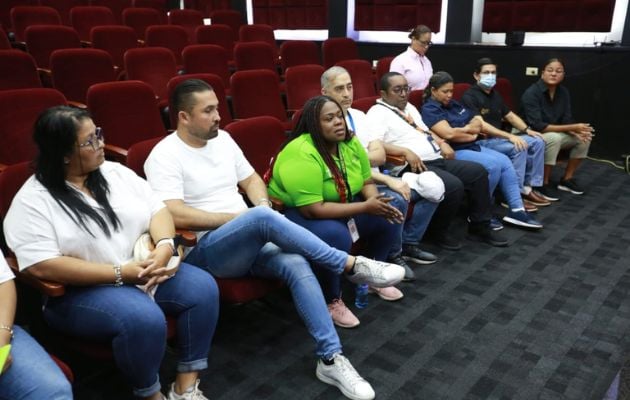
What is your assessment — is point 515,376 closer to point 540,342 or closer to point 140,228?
point 540,342

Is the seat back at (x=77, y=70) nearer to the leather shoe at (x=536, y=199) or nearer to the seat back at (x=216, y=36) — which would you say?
the seat back at (x=216, y=36)

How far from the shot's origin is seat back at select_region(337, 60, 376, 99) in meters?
4.19

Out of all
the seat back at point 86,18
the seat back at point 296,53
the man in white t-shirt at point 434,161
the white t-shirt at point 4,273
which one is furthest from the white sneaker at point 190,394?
the seat back at point 86,18

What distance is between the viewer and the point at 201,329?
5.38ft

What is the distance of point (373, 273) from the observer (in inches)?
77.1

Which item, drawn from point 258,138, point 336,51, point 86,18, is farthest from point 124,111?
point 336,51

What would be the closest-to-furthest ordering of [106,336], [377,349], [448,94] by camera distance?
1. [106,336]
2. [377,349]
3. [448,94]

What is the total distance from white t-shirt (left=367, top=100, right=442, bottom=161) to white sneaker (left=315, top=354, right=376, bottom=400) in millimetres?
1427

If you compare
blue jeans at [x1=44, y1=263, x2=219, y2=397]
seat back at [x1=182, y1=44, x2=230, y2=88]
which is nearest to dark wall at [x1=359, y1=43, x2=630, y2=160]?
seat back at [x1=182, y1=44, x2=230, y2=88]

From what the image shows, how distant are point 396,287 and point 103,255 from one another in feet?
4.44

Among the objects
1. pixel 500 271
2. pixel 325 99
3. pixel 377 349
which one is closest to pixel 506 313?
pixel 500 271

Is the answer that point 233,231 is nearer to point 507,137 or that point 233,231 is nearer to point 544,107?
point 507,137

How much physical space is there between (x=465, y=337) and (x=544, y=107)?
241 centimetres

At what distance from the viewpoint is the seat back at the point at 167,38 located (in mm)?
4555
